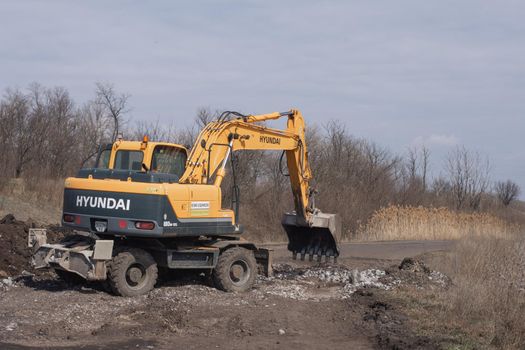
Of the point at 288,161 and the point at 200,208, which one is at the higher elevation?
the point at 288,161

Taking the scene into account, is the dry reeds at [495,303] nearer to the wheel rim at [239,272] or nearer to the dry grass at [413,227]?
the wheel rim at [239,272]

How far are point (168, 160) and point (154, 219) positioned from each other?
1643 mm

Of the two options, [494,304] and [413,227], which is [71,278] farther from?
[413,227]

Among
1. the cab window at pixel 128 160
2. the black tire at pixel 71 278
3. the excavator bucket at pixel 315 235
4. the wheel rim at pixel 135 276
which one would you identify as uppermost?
the cab window at pixel 128 160

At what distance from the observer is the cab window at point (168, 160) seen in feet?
45.1

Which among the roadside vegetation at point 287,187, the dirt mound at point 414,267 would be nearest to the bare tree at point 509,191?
the roadside vegetation at point 287,187

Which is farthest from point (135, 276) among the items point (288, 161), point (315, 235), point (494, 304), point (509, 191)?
point (509, 191)

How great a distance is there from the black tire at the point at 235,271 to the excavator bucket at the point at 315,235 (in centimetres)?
258

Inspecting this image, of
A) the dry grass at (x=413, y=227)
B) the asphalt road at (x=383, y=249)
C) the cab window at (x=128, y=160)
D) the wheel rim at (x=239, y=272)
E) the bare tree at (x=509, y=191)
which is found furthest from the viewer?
the bare tree at (x=509, y=191)

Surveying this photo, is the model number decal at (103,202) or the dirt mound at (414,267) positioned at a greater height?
the model number decal at (103,202)

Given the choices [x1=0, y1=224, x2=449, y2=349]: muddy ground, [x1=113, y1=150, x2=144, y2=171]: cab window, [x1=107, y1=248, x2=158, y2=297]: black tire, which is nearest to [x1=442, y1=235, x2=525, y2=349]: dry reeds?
[x1=0, y1=224, x2=449, y2=349]: muddy ground

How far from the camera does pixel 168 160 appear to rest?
46.0ft

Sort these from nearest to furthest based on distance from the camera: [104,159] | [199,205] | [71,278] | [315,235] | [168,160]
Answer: [199,205] < [71,278] < [168,160] < [104,159] < [315,235]

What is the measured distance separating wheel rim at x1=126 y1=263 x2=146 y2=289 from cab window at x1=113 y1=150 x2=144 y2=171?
183 cm
